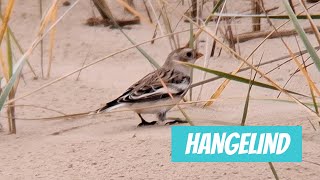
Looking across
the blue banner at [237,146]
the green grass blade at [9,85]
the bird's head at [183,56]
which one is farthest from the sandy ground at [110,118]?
the green grass blade at [9,85]

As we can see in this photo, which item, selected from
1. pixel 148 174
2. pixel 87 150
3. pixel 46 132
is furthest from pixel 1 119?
pixel 148 174

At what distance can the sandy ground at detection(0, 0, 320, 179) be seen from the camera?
10.4 feet

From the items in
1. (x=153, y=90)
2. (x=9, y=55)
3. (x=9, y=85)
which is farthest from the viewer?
(x=153, y=90)

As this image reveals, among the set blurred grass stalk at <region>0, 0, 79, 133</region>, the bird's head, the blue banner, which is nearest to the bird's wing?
the bird's head

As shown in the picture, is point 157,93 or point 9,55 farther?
point 157,93

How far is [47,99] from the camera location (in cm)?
477

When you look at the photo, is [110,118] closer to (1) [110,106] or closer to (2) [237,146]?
(1) [110,106]

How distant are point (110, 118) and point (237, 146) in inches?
53.8

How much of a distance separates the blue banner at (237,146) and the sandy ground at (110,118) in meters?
0.03

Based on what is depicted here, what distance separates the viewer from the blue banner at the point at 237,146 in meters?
3.11

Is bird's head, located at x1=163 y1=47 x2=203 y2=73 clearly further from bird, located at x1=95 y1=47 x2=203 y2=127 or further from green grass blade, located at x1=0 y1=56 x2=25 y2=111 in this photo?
green grass blade, located at x1=0 y1=56 x2=25 y2=111

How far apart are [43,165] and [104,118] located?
106cm

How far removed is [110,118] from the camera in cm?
440

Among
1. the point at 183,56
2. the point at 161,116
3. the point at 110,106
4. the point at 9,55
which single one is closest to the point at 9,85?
the point at 9,55
